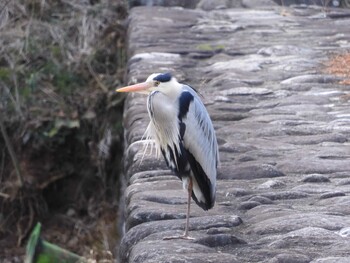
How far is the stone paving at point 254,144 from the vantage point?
325 cm

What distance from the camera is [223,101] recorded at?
218 inches

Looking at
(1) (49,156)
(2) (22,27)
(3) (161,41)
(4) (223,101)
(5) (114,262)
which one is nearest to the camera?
(4) (223,101)

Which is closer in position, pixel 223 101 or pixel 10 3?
pixel 223 101

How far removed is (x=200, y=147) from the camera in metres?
3.55

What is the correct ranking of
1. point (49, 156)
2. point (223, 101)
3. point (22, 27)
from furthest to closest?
point (22, 27)
point (49, 156)
point (223, 101)

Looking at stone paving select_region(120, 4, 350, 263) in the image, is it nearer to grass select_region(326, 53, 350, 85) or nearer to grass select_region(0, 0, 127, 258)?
grass select_region(326, 53, 350, 85)

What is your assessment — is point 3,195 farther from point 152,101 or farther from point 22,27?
point 152,101

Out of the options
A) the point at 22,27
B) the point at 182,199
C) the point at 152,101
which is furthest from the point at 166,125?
the point at 22,27

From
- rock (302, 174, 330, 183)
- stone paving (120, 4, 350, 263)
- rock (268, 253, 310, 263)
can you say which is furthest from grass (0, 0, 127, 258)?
rock (268, 253, 310, 263)

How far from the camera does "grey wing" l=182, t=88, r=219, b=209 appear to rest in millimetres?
3510

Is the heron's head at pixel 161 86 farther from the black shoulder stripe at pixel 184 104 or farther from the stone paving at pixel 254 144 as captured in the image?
the stone paving at pixel 254 144

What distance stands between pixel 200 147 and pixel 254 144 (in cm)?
106

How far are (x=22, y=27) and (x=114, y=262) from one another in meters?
2.83

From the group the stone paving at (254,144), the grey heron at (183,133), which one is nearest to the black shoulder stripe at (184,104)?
the grey heron at (183,133)
